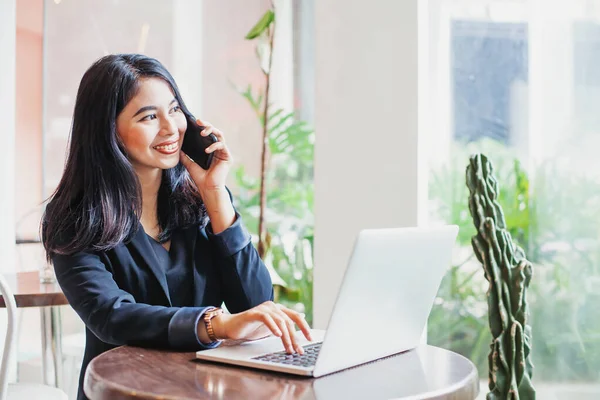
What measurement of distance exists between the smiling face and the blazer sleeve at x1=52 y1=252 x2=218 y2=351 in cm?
24

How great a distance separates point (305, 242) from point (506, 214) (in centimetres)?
168

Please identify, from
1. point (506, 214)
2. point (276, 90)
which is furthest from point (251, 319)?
point (276, 90)

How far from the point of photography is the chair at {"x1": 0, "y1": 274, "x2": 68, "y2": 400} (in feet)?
6.57

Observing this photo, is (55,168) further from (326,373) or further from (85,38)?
(326,373)

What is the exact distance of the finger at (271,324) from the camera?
126cm

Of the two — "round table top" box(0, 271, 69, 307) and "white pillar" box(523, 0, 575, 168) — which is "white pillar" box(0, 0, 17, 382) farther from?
"white pillar" box(523, 0, 575, 168)

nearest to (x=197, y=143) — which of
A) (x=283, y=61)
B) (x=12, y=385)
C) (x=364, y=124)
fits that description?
(x=12, y=385)

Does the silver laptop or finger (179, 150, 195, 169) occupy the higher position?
finger (179, 150, 195, 169)

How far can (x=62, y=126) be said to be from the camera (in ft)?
15.2

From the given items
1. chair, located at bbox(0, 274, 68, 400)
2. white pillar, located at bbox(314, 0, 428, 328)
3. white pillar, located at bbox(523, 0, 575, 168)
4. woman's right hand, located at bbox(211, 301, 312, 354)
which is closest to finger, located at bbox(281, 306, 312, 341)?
woman's right hand, located at bbox(211, 301, 312, 354)

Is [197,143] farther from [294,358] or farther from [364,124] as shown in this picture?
[364,124]

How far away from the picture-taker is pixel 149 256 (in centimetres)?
162

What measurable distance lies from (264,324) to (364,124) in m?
1.88

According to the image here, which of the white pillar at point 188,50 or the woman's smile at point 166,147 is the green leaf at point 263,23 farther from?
the woman's smile at point 166,147
